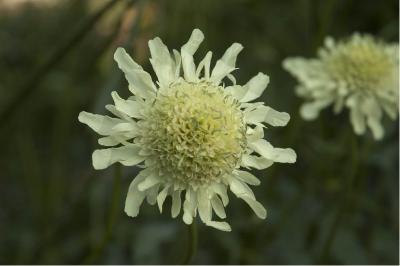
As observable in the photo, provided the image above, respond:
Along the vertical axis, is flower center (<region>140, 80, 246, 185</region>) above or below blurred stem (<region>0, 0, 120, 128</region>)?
below

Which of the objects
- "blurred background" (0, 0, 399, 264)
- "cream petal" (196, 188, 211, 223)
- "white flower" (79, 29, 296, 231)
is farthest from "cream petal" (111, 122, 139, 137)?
"blurred background" (0, 0, 399, 264)

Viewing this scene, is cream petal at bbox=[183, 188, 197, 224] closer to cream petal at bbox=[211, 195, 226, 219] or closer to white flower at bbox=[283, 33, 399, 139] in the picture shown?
cream petal at bbox=[211, 195, 226, 219]

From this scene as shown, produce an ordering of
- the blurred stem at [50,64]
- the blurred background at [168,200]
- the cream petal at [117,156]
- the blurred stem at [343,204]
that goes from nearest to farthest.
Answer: the cream petal at [117,156] < the blurred stem at [50,64] < the blurred stem at [343,204] < the blurred background at [168,200]

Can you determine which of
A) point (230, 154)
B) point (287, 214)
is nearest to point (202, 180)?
point (230, 154)

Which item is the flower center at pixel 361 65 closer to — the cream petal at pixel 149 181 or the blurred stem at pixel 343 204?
the blurred stem at pixel 343 204

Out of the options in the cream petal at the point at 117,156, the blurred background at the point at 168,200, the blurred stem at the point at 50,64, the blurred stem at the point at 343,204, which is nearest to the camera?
the cream petal at the point at 117,156

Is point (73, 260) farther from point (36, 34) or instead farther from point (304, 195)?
point (36, 34)

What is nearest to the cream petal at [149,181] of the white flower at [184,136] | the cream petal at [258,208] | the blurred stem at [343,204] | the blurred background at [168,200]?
the white flower at [184,136]
